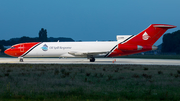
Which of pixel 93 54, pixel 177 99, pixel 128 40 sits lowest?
pixel 177 99

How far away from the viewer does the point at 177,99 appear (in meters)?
9.76

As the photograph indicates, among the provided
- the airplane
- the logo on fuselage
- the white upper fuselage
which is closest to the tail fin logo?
the airplane

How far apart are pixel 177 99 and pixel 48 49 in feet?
96.7

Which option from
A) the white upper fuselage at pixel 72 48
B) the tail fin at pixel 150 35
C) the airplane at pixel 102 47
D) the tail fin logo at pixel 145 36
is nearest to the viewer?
the tail fin at pixel 150 35

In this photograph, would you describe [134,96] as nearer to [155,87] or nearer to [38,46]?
[155,87]

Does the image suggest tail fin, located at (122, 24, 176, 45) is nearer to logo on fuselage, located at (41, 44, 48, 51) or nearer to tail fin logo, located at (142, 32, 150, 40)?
tail fin logo, located at (142, 32, 150, 40)

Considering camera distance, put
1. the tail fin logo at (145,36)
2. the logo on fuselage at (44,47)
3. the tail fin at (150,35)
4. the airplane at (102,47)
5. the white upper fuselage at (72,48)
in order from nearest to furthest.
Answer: the tail fin at (150,35), the airplane at (102,47), the tail fin logo at (145,36), the white upper fuselage at (72,48), the logo on fuselage at (44,47)

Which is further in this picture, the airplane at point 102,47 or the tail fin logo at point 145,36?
the tail fin logo at point 145,36

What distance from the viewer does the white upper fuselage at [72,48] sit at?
35938 millimetres

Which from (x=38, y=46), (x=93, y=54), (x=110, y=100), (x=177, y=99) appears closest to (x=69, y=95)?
(x=110, y=100)

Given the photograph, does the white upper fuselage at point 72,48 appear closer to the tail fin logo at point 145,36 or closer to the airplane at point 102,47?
the airplane at point 102,47

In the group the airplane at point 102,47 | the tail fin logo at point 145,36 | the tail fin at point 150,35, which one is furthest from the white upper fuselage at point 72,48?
the tail fin logo at point 145,36

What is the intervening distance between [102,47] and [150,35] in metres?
7.82

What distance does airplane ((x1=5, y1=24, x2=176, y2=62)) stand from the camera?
1379 inches
